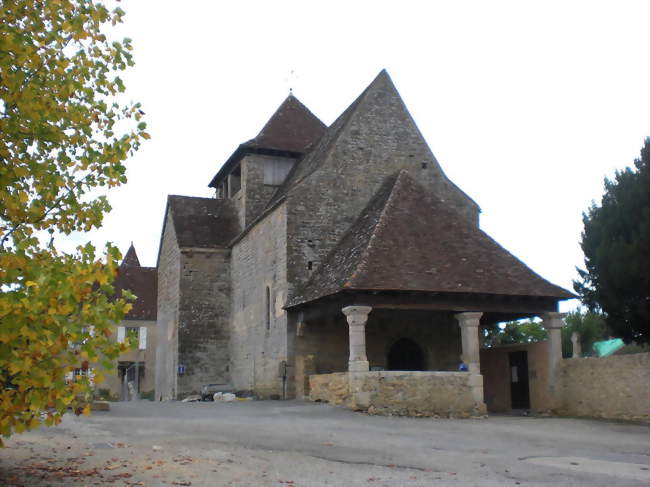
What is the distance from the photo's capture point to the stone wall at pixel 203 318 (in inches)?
969

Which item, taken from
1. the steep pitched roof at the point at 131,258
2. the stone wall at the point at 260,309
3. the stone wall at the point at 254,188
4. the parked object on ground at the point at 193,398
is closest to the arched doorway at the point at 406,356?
the stone wall at the point at 260,309

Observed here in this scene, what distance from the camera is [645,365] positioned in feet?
46.7

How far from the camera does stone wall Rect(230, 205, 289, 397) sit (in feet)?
66.0

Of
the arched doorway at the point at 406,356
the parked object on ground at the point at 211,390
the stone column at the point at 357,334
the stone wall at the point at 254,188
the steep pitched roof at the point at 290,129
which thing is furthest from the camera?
the steep pitched roof at the point at 290,129

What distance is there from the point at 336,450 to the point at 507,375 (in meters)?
10.5

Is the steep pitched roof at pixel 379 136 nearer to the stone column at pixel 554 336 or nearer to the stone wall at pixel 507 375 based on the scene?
the stone wall at pixel 507 375

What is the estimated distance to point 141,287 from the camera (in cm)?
4081

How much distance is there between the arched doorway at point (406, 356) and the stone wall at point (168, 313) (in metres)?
8.44

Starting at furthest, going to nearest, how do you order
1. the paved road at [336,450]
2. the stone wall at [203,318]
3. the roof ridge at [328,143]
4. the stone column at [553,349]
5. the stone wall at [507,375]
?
the stone wall at [203,318] → the roof ridge at [328,143] → the stone wall at [507,375] → the stone column at [553,349] → the paved road at [336,450]

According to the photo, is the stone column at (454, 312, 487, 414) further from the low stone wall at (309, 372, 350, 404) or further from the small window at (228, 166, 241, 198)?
the small window at (228, 166, 241, 198)

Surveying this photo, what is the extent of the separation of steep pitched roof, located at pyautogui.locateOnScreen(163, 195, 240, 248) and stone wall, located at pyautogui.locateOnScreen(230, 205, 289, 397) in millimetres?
1201

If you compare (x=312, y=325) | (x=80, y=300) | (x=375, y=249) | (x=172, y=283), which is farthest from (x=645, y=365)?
(x=172, y=283)

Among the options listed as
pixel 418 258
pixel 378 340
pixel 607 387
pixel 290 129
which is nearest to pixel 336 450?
pixel 418 258

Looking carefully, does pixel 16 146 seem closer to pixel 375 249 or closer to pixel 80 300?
pixel 80 300
